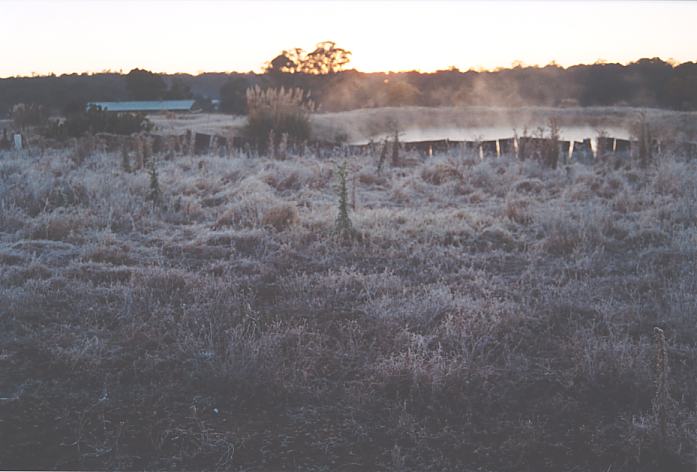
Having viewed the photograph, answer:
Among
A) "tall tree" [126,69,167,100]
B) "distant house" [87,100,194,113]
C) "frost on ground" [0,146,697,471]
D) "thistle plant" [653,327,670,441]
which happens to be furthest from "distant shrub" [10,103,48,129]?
"thistle plant" [653,327,670,441]

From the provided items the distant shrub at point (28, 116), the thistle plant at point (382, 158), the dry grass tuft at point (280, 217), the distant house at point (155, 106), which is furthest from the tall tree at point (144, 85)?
the dry grass tuft at point (280, 217)

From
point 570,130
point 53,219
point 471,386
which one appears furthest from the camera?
point 570,130

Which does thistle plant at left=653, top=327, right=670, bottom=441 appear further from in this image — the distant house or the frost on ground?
the distant house

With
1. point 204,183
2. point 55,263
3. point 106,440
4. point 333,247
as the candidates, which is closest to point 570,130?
point 204,183

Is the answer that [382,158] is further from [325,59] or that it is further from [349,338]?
[325,59]

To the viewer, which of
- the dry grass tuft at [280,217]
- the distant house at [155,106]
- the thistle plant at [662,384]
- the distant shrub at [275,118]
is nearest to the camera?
the thistle plant at [662,384]

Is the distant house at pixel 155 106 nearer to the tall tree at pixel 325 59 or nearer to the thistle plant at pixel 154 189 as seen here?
the tall tree at pixel 325 59

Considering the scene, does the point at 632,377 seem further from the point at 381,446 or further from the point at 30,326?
the point at 30,326

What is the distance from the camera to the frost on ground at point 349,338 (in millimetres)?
2764

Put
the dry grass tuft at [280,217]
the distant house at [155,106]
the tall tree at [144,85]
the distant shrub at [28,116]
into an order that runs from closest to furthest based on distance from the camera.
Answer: the dry grass tuft at [280,217]
the distant shrub at [28,116]
the distant house at [155,106]
the tall tree at [144,85]

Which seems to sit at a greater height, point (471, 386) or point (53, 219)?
point (53, 219)

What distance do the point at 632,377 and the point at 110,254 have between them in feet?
14.1

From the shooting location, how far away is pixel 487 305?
167 inches

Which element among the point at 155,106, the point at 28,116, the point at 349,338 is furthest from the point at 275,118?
the point at 155,106
